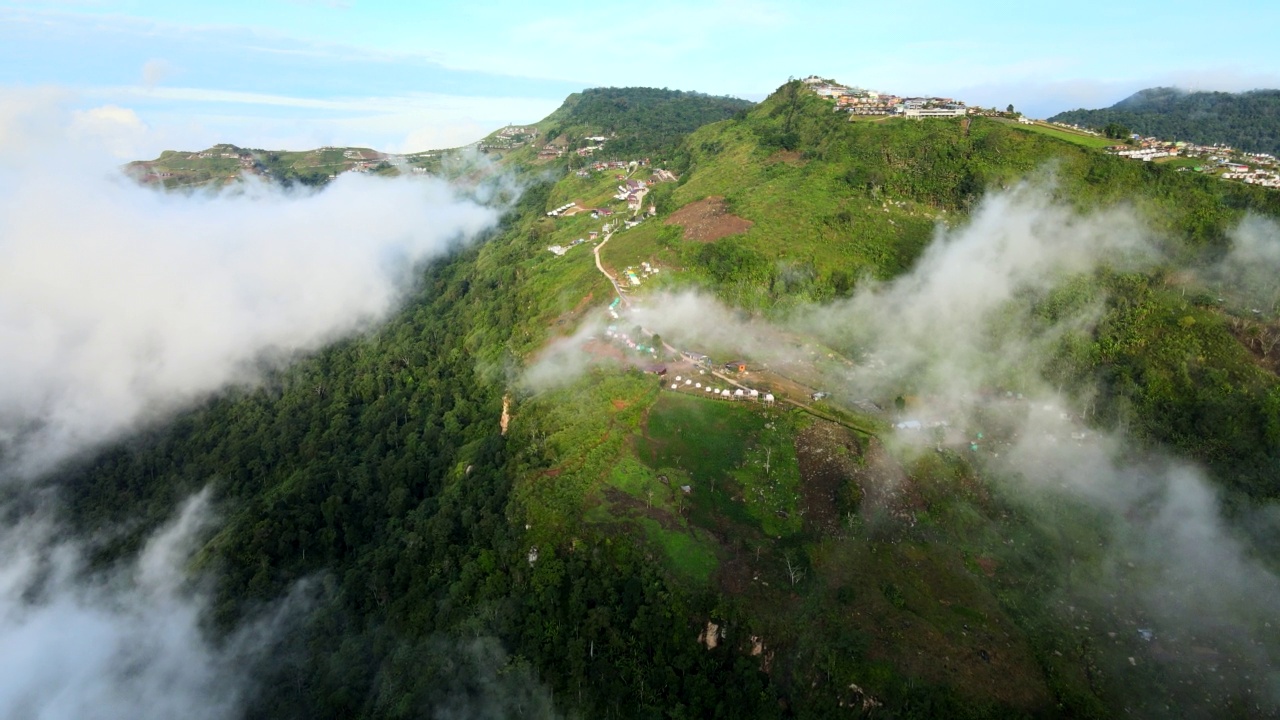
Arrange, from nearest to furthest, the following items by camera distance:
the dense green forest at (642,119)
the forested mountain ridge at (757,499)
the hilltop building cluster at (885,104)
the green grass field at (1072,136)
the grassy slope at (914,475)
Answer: the grassy slope at (914,475)
the forested mountain ridge at (757,499)
the green grass field at (1072,136)
the hilltop building cluster at (885,104)
the dense green forest at (642,119)

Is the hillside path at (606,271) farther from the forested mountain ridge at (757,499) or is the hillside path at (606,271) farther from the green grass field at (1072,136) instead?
the green grass field at (1072,136)

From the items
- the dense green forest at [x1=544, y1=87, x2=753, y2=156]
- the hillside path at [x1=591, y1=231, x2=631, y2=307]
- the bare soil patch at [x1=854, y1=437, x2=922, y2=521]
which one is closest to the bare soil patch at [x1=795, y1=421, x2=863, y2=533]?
the bare soil patch at [x1=854, y1=437, x2=922, y2=521]

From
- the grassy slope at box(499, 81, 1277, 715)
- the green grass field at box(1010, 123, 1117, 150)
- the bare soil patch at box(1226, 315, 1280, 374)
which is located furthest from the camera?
the green grass field at box(1010, 123, 1117, 150)

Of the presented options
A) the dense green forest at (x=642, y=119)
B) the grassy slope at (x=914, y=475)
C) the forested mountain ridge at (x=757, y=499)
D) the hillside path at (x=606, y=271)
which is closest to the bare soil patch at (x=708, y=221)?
the forested mountain ridge at (x=757, y=499)

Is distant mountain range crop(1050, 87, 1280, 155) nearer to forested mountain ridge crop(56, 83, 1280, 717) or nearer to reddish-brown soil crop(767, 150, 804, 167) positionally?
reddish-brown soil crop(767, 150, 804, 167)

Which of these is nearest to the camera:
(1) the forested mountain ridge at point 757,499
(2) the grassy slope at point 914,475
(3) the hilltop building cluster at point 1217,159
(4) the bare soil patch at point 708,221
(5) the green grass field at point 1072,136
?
(2) the grassy slope at point 914,475

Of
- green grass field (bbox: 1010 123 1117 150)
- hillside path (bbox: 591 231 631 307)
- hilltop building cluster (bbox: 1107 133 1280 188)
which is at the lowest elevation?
hillside path (bbox: 591 231 631 307)
